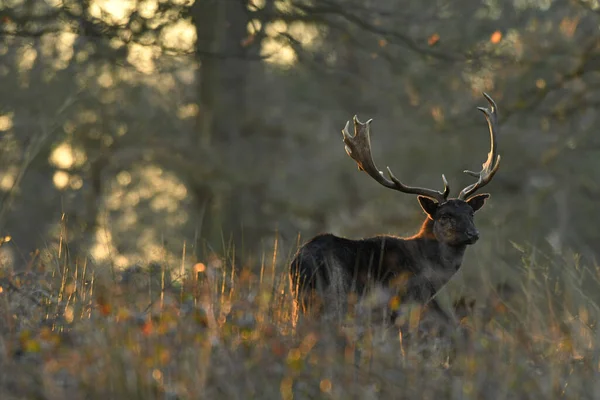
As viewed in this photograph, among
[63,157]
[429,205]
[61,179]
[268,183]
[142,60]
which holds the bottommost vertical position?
[61,179]

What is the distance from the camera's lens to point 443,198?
8.86 metres

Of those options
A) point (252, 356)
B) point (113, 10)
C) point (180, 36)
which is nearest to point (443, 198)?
point (252, 356)

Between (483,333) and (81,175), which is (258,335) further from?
(81,175)

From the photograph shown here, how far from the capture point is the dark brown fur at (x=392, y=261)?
24.1 feet

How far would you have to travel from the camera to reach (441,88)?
15719mm

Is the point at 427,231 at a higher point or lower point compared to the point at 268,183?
higher

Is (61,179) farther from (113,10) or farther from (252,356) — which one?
(252,356)

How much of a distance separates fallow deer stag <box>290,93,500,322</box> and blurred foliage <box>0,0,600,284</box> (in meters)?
3.34

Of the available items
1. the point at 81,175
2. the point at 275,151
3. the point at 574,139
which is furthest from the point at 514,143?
the point at 81,175

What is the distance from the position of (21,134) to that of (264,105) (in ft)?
14.0

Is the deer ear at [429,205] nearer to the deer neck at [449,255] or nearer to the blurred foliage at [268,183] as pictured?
the deer neck at [449,255]

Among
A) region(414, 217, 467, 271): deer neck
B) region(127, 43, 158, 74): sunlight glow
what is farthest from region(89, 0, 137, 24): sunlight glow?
region(414, 217, 467, 271): deer neck

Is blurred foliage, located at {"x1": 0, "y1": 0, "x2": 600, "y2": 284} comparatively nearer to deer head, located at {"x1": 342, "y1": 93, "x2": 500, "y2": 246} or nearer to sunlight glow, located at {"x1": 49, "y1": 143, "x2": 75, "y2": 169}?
sunlight glow, located at {"x1": 49, "y1": 143, "x2": 75, "y2": 169}

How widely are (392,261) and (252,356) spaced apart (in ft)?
10.7
